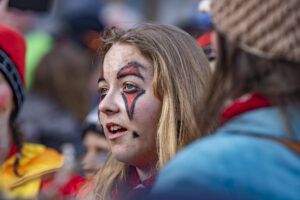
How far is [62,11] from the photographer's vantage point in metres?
8.94

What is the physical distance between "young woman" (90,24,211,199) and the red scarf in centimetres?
85

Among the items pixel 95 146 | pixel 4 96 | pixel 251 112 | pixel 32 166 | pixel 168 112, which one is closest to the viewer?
pixel 251 112

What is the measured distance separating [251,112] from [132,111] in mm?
1021

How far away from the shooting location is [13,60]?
365 centimetres

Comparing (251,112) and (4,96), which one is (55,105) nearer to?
(4,96)

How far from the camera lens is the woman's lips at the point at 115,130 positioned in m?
2.63

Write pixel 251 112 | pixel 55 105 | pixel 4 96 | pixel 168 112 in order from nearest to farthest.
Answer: pixel 251 112, pixel 168 112, pixel 4 96, pixel 55 105

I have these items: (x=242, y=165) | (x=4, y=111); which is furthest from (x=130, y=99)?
(x=4, y=111)

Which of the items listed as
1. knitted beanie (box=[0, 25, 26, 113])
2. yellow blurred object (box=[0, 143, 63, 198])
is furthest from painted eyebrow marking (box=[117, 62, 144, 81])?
knitted beanie (box=[0, 25, 26, 113])

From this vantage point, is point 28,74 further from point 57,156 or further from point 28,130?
point 57,156

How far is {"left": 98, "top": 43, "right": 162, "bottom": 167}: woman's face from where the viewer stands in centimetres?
262

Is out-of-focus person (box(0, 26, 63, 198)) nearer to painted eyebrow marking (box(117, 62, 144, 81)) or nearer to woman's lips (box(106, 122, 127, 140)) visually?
woman's lips (box(106, 122, 127, 140))

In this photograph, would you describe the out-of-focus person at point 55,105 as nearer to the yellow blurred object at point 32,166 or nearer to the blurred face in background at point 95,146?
the blurred face in background at point 95,146

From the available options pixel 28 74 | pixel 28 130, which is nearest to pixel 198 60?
pixel 28 130
